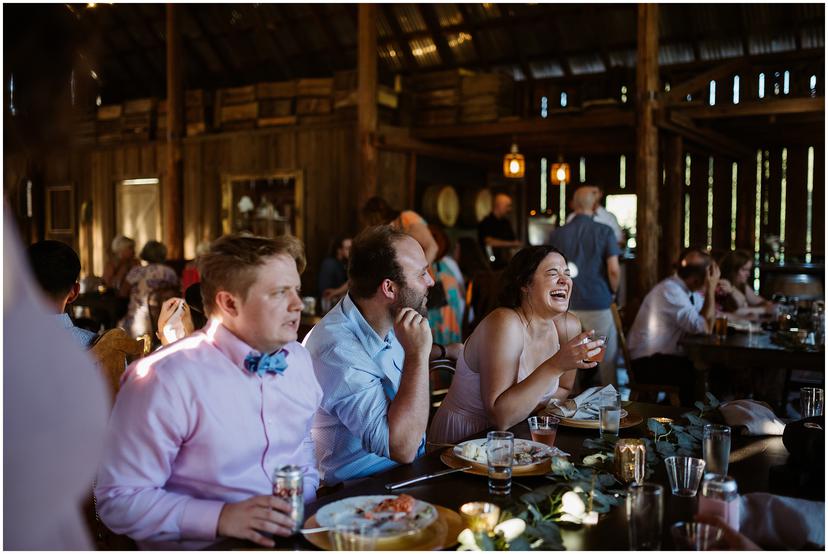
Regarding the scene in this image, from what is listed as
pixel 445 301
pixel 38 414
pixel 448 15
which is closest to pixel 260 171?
pixel 448 15

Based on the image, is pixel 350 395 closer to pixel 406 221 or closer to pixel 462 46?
pixel 406 221

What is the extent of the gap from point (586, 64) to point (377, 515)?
11.4 m

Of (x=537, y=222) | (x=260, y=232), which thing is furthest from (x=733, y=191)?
(x=260, y=232)

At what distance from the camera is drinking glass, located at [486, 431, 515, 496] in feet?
6.49

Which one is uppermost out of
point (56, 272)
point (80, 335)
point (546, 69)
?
point (546, 69)

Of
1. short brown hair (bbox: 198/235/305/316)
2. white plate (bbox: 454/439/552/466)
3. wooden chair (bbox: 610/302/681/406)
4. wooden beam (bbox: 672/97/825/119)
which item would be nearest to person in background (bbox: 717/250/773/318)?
wooden chair (bbox: 610/302/681/406)

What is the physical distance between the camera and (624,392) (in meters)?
6.86

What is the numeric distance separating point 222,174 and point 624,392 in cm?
667

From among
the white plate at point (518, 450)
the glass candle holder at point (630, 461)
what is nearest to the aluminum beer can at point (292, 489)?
the white plate at point (518, 450)

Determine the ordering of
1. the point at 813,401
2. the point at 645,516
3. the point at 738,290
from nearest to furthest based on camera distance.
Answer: the point at 645,516 → the point at 813,401 → the point at 738,290

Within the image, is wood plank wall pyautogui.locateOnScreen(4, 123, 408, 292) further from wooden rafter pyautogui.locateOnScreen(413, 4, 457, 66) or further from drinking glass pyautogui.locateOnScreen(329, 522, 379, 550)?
drinking glass pyautogui.locateOnScreen(329, 522, 379, 550)

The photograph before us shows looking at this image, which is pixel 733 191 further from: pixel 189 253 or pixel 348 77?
pixel 189 253

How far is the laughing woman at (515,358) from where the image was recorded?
280cm

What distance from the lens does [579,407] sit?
279 cm
